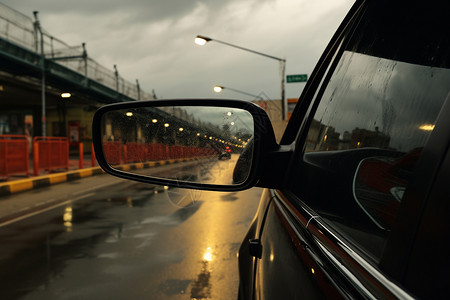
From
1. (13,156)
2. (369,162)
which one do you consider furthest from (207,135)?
(13,156)

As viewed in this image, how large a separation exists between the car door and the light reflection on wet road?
2341mm

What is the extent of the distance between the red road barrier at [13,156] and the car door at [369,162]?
39.6ft

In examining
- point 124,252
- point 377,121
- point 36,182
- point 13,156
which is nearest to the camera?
point 377,121

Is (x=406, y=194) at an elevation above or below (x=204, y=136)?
below

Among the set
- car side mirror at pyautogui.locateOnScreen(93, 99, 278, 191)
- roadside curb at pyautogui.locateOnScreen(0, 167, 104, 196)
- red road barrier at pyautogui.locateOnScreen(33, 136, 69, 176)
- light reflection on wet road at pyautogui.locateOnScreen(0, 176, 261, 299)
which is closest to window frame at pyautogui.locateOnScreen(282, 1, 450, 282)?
car side mirror at pyautogui.locateOnScreen(93, 99, 278, 191)

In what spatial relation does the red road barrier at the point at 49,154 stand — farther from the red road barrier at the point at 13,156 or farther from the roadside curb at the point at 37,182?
the roadside curb at the point at 37,182

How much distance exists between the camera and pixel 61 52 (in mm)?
23906

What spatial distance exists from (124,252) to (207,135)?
11.7 feet

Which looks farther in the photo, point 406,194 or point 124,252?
point 124,252

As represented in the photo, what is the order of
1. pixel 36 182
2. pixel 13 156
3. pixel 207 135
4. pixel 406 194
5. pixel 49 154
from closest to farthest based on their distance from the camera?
pixel 406 194 < pixel 207 135 < pixel 36 182 < pixel 13 156 < pixel 49 154

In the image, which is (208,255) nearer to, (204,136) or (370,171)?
(204,136)

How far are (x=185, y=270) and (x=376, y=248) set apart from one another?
11.3ft

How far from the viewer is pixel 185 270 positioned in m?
3.96

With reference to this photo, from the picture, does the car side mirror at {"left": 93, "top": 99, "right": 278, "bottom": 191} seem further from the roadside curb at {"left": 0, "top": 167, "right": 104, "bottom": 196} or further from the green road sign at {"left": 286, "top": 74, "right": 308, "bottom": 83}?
the green road sign at {"left": 286, "top": 74, "right": 308, "bottom": 83}
